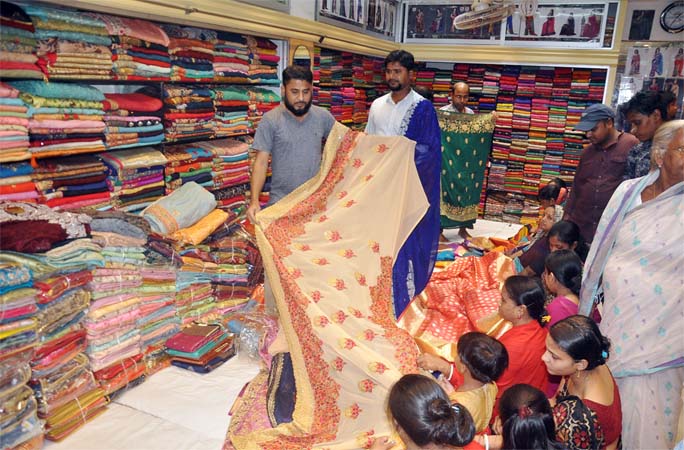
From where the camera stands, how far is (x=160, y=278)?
2.78m

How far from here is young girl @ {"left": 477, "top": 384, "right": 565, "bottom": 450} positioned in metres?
1.48

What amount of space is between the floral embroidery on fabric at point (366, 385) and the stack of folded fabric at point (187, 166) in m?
2.03

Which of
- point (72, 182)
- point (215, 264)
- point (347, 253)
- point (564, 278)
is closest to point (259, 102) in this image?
point (215, 264)

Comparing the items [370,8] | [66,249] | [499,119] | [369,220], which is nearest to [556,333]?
[369,220]

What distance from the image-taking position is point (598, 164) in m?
3.23

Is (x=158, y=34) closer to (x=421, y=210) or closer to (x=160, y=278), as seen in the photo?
(x=160, y=278)

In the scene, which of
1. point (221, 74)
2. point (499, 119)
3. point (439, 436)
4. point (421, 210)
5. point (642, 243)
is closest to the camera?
point (439, 436)

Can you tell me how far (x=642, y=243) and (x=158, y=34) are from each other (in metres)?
2.84

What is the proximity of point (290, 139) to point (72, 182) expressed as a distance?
121 centimetres

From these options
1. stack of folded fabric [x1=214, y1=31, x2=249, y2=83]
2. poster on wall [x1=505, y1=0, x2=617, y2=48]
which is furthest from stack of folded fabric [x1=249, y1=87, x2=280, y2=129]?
poster on wall [x1=505, y1=0, x2=617, y2=48]

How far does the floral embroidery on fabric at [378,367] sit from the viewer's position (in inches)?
78.6

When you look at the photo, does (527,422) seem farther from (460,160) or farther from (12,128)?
(460,160)

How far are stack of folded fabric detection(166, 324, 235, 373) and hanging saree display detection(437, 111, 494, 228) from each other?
3.07m

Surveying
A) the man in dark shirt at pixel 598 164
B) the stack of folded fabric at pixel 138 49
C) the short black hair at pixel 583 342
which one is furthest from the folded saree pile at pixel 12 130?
the man in dark shirt at pixel 598 164
